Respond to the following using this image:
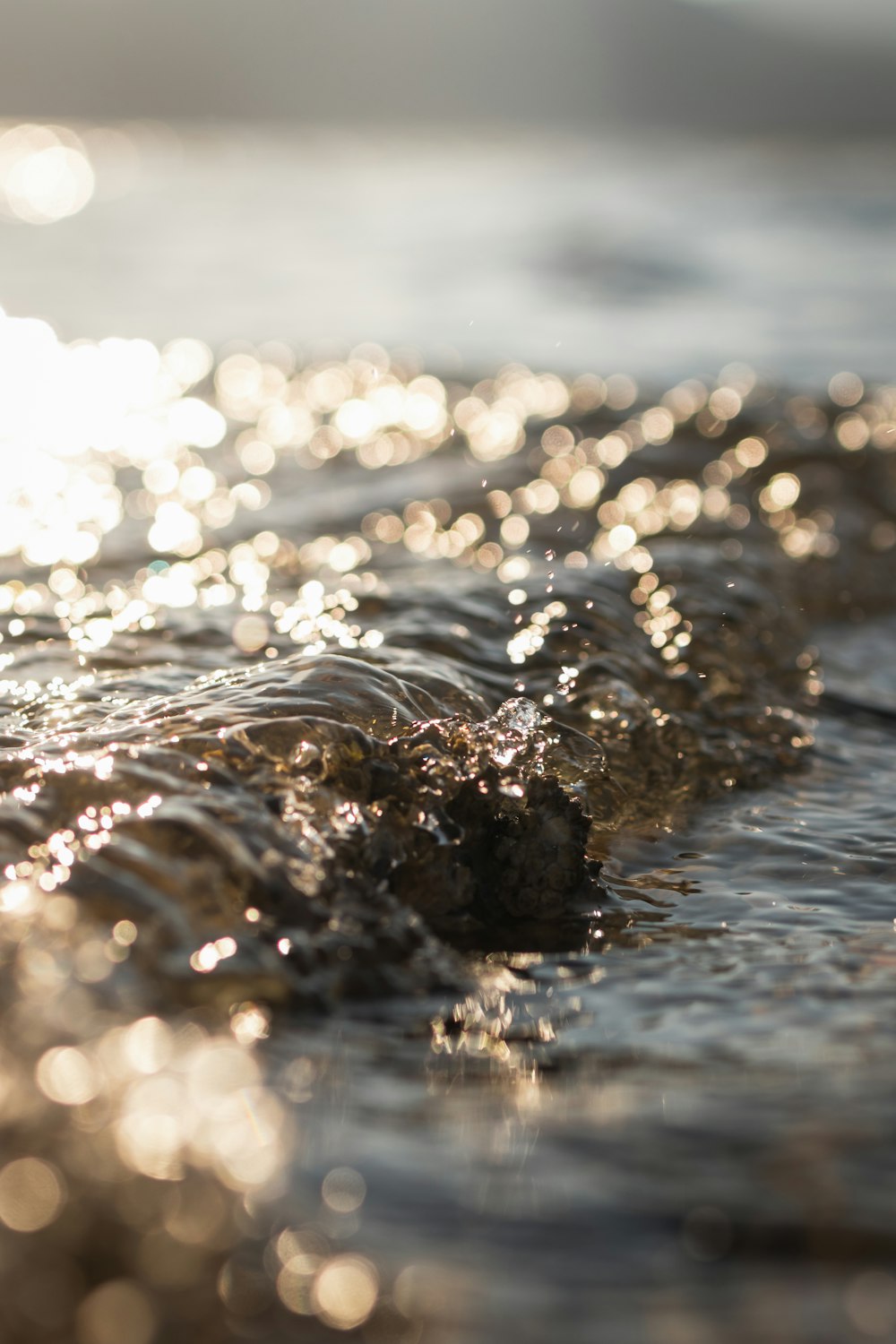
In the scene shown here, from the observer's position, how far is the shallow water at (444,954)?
4.73 ft

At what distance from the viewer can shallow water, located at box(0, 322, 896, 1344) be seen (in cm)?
144

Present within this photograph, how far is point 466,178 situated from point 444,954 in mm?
23097

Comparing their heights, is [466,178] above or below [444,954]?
above

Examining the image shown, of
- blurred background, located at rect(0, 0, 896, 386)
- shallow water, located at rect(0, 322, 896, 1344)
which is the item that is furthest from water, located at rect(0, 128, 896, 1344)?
blurred background, located at rect(0, 0, 896, 386)

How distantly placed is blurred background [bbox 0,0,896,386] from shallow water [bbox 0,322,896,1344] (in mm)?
5038

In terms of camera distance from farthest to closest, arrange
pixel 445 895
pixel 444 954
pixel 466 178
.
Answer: pixel 466 178
pixel 445 895
pixel 444 954

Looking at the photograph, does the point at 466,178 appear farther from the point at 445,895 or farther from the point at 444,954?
the point at 444,954

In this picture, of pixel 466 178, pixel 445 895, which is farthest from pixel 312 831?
pixel 466 178

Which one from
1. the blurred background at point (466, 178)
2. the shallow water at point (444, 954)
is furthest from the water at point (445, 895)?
the blurred background at point (466, 178)

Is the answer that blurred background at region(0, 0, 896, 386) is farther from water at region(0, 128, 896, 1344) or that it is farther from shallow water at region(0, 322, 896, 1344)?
shallow water at region(0, 322, 896, 1344)

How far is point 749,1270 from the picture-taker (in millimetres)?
1446

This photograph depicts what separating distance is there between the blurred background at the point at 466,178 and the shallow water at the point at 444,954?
5038 mm

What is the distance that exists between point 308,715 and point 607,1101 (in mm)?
947

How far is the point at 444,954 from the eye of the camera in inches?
83.0
